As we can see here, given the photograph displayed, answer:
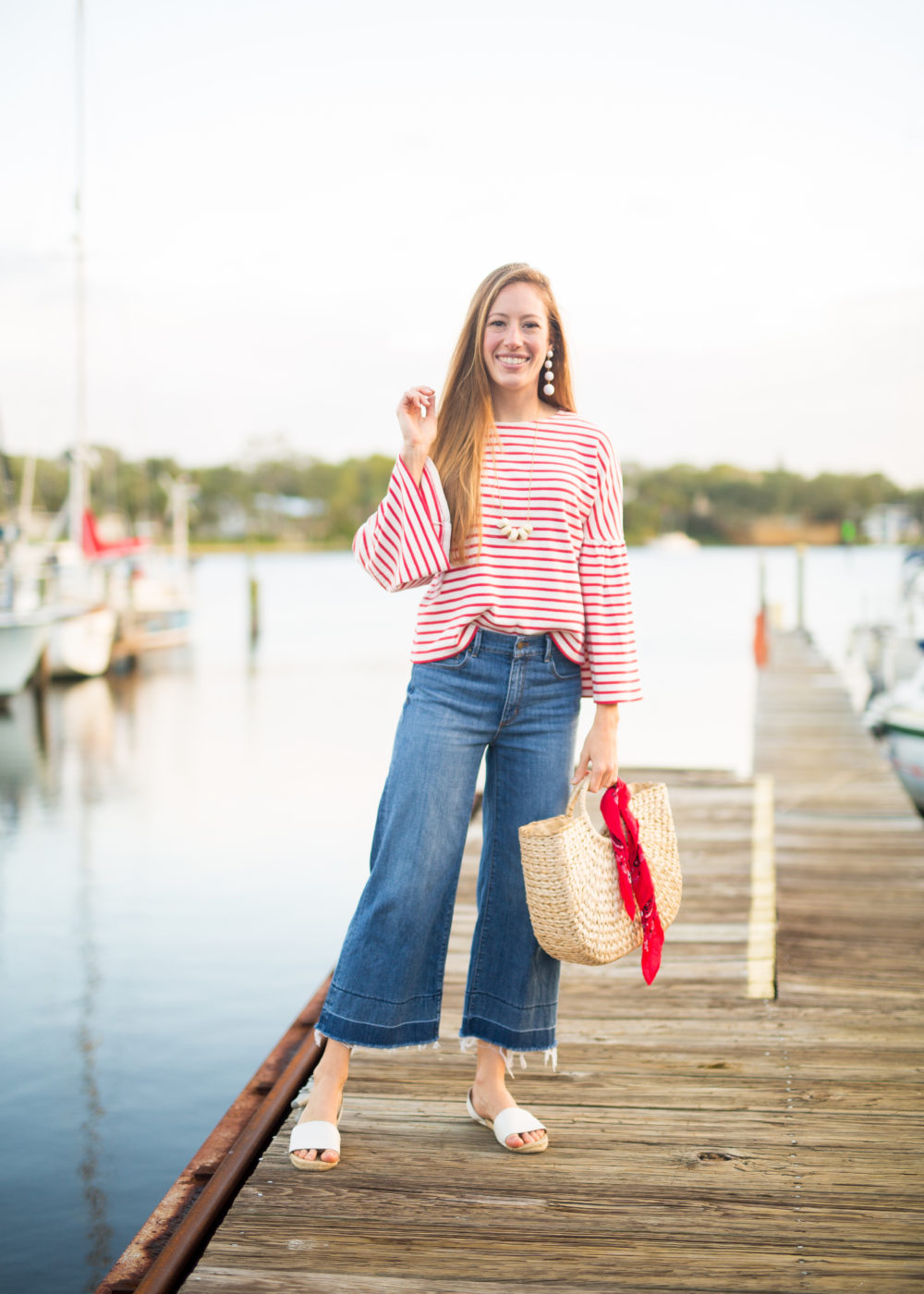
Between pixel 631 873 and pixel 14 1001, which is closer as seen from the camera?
pixel 631 873

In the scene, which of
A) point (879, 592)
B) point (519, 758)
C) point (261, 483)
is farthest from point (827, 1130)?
point (261, 483)

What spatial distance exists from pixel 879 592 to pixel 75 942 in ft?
55.9

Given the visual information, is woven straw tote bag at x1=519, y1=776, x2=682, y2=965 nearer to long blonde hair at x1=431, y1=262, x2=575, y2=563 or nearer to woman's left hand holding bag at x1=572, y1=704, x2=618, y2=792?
woman's left hand holding bag at x1=572, y1=704, x2=618, y2=792

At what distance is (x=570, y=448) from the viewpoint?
2344mm

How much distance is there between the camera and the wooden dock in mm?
1958

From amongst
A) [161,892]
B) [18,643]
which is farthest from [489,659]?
[18,643]

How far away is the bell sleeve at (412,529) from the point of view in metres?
2.25

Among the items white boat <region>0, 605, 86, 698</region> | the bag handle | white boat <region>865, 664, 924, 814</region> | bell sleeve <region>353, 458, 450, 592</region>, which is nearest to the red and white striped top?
bell sleeve <region>353, 458, 450, 592</region>

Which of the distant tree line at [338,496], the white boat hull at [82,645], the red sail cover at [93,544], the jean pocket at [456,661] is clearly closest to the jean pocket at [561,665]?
the jean pocket at [456,661]

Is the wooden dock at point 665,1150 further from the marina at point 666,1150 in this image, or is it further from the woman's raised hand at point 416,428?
the woman's raised hand at point 416,428

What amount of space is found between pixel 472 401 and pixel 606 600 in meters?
0.49

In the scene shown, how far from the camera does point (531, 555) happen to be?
231cm

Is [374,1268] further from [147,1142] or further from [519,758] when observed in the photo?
[147,1142]

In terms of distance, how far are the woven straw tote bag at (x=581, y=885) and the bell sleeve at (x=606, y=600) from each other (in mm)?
219
